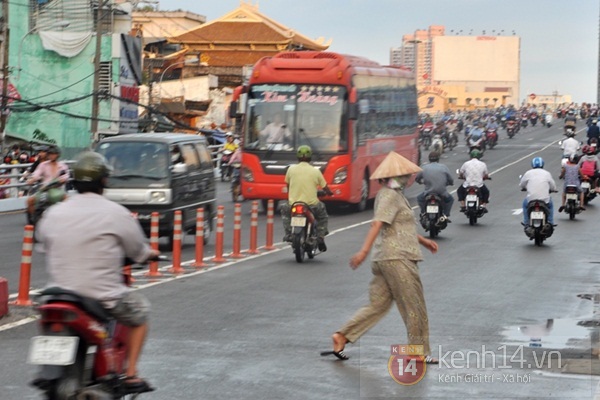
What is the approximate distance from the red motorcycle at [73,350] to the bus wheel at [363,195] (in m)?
24.3

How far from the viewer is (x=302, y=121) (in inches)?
Answer: 1189

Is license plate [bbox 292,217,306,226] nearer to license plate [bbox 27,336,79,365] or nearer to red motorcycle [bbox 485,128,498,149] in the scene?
license plate [bbox 27,336,79,365]

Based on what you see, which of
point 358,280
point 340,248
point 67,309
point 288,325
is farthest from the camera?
point 340,248

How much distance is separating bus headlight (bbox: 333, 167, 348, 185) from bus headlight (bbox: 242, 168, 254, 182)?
1926 mm

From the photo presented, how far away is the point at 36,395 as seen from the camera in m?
8.70

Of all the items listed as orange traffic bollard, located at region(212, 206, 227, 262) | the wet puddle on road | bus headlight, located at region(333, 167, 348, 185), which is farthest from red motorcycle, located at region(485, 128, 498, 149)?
the wet puddle on road

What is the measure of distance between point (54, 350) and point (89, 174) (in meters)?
1.08

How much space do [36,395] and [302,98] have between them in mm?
21975

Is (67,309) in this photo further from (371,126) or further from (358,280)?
(371,126)

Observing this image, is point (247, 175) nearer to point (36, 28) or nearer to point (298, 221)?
point (298, 221)

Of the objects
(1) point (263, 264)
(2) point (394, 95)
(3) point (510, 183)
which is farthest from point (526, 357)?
(3) point (510, 183)

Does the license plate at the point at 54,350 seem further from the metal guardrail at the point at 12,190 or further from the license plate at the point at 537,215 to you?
the metal guardrail at the point at 12,190

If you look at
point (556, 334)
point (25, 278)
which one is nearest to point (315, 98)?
point (25, 278)

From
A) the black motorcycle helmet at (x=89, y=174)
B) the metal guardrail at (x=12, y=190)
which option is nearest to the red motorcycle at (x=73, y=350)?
the black motorcycle helmet at (x=89, y=174)
